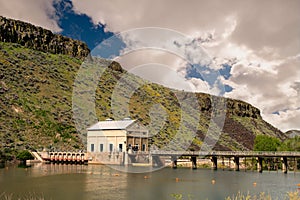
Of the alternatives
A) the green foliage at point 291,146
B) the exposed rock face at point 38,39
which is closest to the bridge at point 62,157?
the green foliage at point 291,146

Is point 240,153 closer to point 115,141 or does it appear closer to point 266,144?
point 266,144

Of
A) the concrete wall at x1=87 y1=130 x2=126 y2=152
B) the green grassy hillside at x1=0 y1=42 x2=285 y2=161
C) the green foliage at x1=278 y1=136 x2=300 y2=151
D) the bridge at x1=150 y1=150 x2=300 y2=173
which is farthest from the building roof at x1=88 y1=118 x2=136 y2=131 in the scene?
the green foliage at x1=278 y1=136 x2=300 y2=151

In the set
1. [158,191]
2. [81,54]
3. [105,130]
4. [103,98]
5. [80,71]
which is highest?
[81,54]

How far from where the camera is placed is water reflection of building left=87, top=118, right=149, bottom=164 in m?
74.8

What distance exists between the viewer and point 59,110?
305ft

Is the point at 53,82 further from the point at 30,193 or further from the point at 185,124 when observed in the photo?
the point at 30,193

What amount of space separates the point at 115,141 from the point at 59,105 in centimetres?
2472

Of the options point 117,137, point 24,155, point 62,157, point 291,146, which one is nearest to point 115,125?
point 117,137

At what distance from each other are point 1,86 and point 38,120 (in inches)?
591

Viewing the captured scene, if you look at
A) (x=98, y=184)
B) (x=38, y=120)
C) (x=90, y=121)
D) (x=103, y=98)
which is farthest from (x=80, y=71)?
(x=98, y=184)

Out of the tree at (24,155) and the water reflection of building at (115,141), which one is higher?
the water reflection of building at (115,141)

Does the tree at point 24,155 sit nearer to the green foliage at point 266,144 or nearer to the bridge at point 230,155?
the bridge at point 230,155

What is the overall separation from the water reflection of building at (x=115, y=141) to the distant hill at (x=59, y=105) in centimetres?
679

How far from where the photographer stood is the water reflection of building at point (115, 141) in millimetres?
74762
